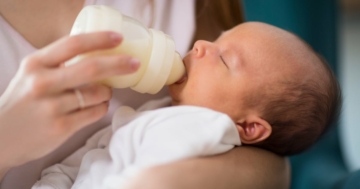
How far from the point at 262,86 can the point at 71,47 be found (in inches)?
14.0

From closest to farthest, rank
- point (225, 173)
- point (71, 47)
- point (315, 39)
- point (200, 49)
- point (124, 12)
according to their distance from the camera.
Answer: point (71, 47), point (225, 173), point (200, 49), point (124, 12), point (315, 39)

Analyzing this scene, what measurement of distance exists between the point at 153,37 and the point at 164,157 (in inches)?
7.9

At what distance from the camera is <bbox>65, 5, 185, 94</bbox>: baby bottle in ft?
1.95

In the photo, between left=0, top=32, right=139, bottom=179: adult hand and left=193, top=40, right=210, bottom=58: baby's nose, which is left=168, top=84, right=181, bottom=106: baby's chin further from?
left=0, top=32, right=139, bottom=179: adult hand

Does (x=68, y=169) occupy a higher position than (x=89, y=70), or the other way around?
(x=89, y=70)

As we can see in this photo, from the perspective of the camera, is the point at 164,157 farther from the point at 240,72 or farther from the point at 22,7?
the point at 22,7

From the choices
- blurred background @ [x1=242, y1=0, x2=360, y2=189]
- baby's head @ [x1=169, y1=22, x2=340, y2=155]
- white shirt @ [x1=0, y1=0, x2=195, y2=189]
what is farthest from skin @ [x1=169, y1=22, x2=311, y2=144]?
blurred background @ [x1=242, y1=0, x2=360, y2=189]

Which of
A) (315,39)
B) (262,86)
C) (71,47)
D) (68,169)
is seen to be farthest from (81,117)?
(315,39)

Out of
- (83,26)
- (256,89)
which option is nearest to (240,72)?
(256,89)

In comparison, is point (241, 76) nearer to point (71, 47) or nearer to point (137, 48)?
point (137, 48)

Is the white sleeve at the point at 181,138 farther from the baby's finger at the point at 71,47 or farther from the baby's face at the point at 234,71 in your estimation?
the baby's finger at the point at 71,47

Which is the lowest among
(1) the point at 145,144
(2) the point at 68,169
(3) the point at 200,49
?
(2) the point at 68,169

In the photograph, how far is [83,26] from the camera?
597mm

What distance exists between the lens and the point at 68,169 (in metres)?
0.78
